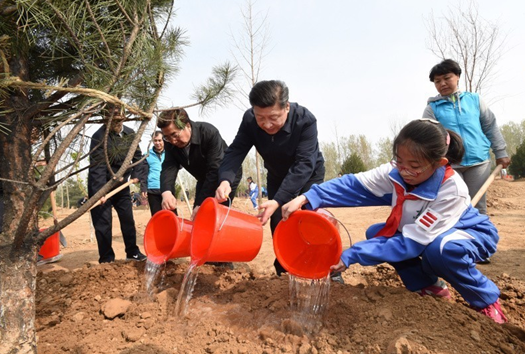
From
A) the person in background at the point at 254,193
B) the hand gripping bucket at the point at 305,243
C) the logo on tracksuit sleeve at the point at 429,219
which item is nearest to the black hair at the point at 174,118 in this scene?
the hand gripping bucket at the point at 305,243

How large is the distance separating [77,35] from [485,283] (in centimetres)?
225

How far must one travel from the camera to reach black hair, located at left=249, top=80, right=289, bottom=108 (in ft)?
6.81

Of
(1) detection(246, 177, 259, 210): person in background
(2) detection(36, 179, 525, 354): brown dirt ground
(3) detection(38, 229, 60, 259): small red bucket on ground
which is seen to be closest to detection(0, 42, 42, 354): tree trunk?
(2) detection(36, 179, 525, 354): brown dirt ground

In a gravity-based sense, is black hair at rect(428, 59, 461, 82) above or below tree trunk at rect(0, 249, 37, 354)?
above

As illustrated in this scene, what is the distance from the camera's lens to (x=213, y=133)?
3.02m

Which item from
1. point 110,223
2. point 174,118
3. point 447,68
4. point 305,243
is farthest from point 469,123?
point 110,223

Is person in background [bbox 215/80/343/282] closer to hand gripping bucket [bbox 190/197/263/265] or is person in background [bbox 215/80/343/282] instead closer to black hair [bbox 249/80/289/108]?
black hair [bbox 249/80/289/108]

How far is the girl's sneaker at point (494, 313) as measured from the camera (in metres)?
1.77

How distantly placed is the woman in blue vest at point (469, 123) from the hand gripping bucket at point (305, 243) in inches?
58.8

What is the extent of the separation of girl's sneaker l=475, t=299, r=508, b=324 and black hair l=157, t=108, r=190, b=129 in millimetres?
2150

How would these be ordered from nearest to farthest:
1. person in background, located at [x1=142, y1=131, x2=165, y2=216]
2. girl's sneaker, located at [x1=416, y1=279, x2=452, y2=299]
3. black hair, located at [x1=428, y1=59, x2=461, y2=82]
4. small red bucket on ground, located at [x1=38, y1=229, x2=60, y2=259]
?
girl's sneaker, located at [x1=416, y1=279, x2=452, y2=299] → black hair, located at [x1=428, y1=59, x2=461, y2=82] → person in background, located at [x1=142, y1=131, x2=165, y2=216] → small red bucket on ground, located at [x1=38, y1=229, x2=60, y2=259]

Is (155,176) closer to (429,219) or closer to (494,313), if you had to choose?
(429,219)

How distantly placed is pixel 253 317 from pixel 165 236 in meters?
1.09

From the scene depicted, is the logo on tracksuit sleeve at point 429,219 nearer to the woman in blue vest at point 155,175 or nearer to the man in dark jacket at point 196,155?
the man in dark jacket at point 196,155
